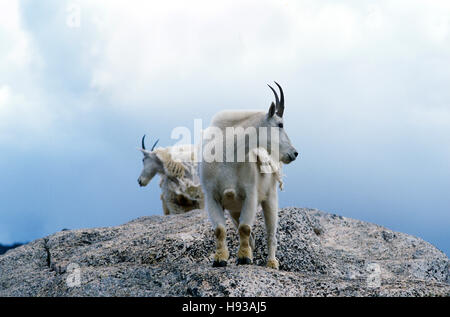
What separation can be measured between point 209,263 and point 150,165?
9406 millimetres

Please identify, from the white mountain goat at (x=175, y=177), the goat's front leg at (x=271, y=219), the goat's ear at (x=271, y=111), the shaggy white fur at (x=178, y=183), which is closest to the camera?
the goat's ear at (x=271, y=111)

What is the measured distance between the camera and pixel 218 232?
299 inches

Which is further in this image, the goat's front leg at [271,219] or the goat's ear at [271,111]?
the goat's front leg at [271,219]

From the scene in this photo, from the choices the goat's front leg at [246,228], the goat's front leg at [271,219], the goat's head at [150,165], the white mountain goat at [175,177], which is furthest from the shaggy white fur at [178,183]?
the goat's front leg at [246,228]

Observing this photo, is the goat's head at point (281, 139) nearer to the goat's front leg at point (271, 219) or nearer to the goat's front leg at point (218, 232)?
the goat's front leg at point (271, 219)

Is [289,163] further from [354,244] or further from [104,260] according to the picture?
[354,244]

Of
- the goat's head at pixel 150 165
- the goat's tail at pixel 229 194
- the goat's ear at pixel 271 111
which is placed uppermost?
the goat's head at pixel 150 165

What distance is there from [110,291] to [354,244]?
6455mm

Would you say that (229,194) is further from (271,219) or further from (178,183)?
(178,183)

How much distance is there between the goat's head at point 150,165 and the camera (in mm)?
17359

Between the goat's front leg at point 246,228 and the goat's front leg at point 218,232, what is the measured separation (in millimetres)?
208
